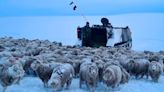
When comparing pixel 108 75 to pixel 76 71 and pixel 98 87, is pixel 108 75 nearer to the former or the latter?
pixel 98 87

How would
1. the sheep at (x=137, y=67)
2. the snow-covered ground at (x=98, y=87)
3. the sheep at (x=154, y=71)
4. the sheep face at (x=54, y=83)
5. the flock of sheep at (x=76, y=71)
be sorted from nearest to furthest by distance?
1. the sheep face at (x=54, y=83)
2. the flock of sheep at (x=76, y=71)
3. the snow-covered ground at (x=98, y=87)
4. the sheep at (x=154, y=71)
5. the sheep at (x=137, y=67)

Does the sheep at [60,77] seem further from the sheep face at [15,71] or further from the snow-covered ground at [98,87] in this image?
the sheep face at [15,71]

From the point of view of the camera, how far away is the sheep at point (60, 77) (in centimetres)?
960

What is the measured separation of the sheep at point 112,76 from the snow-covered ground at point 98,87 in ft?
0.95

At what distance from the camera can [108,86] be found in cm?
1034

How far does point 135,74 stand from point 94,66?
2.50 m

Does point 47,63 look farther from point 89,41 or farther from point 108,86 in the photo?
point 89,41

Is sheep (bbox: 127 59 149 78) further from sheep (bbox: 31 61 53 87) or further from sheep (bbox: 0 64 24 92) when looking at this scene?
sheep (bbox: 0 64 24 92)

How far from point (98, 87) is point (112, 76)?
77 centimetres

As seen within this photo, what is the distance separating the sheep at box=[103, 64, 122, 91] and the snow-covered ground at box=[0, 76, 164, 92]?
0.95 ft

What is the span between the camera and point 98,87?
10.8 meters

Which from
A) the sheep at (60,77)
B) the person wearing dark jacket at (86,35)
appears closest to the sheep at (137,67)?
the sheep at (60,77)

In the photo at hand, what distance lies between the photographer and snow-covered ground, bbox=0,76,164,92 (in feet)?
34.3

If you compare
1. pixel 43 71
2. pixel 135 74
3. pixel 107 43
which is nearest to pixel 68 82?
pixel 43 71
